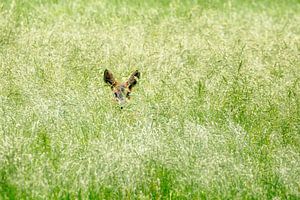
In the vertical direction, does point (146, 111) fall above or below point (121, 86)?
below

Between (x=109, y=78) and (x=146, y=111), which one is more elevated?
(x=109, y=78)

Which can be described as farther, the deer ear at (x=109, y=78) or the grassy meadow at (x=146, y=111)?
the deer ear at (x=109, y=78)

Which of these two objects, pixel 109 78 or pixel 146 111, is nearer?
pixel 146 111

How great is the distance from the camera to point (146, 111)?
5016 mm

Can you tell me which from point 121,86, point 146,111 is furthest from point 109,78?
point 146,111

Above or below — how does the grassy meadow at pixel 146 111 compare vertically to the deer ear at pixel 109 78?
below

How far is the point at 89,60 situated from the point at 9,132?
2249 millimetres

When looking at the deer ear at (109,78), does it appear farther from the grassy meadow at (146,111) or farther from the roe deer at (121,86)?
the grassy meadow at (146,111)

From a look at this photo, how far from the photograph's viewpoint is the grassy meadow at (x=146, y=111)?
4035 mm

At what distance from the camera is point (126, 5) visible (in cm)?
973

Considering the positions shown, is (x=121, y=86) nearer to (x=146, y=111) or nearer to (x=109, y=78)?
(x=109, y=78)

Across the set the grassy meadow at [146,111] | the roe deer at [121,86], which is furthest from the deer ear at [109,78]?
the grassy meadow at [146,111]

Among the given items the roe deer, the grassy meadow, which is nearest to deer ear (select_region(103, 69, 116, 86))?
the roe deer

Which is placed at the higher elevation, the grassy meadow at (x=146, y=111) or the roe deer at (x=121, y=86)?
the roe deer at (x=121, y=86)
